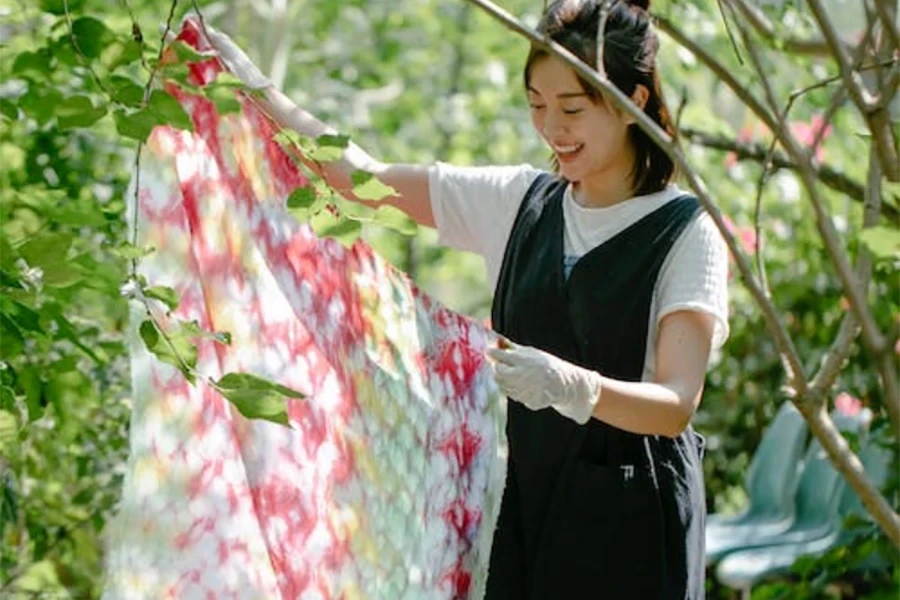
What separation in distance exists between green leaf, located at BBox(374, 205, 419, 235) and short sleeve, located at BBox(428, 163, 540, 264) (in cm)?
45

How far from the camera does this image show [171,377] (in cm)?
262

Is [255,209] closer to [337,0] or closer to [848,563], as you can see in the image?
[848,563]

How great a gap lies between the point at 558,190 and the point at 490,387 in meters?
0.29

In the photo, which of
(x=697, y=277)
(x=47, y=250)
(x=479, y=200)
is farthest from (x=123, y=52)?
(x=697, y=277)

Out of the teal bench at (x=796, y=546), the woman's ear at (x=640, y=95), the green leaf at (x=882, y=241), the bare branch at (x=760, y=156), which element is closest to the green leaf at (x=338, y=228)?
the woman's ear at (x=640, y=95)

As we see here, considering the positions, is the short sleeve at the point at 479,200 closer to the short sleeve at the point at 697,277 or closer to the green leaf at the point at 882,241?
the short sleeve at the point at 697,277

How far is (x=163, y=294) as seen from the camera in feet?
7.74

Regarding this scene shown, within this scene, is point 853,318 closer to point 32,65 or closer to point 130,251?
point 130,251

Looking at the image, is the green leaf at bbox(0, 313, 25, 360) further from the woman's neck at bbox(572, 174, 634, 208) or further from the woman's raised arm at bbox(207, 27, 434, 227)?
the woman's neck at bbox(572, 174, 634, 208)

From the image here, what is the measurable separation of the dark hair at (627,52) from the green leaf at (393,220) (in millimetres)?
346

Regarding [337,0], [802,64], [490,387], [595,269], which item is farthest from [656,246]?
[337,0]

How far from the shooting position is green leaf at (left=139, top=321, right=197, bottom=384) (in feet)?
7.70

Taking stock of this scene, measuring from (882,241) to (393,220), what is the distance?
30.9 inches

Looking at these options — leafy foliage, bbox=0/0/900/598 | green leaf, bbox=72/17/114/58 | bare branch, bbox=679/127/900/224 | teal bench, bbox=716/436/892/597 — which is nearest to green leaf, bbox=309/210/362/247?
leafy foliage, bbox=0/0/900/598
